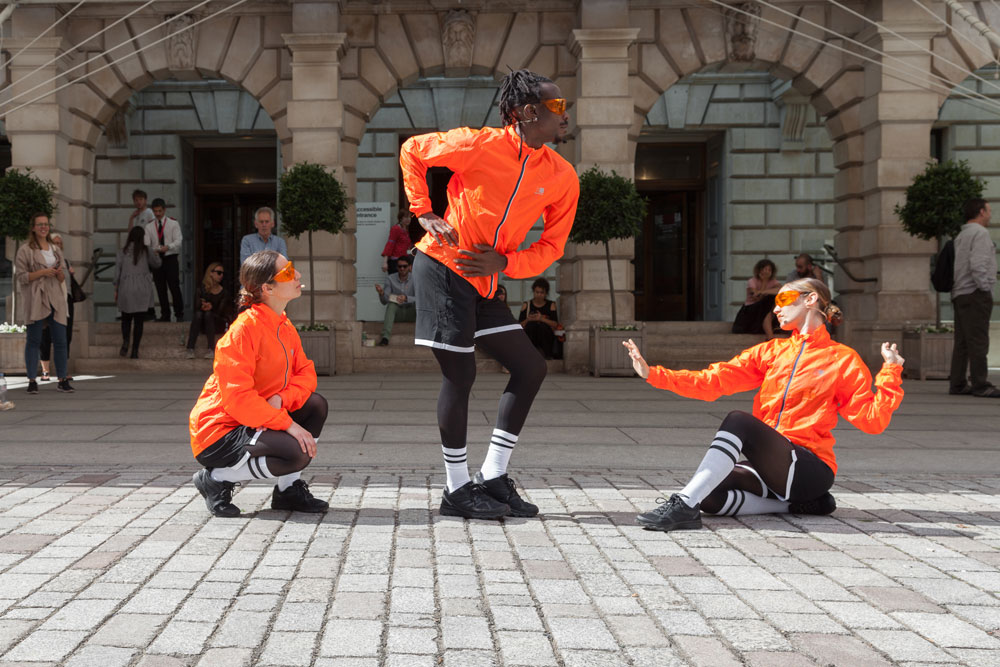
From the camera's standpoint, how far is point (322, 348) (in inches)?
511

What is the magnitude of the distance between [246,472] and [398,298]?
10.4 m

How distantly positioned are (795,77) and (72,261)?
36.3 ft

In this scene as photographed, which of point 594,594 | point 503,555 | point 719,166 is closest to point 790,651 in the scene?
point 594,594

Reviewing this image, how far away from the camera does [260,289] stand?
427cm

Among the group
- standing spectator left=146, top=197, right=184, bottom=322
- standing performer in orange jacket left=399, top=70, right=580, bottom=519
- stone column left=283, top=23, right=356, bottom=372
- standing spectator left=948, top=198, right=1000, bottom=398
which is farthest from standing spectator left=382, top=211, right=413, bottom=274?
standing performer in orange jacket left=399, top=70, right=580, bottom=519

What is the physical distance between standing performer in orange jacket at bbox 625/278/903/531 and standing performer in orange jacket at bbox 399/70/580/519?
2.04ft

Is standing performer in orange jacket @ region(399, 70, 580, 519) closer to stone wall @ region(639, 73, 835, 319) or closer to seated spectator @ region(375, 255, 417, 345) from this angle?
seated spectator @ region(375, 255, 417, 345)

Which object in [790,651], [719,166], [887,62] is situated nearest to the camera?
[790,651]

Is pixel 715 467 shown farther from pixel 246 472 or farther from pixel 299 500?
pixel 246 472

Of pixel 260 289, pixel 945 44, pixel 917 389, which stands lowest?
pixel 917 389

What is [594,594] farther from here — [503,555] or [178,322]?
[178,322]

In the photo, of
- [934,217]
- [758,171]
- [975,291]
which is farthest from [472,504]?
[758,171]

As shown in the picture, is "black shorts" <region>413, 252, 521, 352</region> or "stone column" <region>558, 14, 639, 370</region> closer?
"black shorts" <region>413, 252, 521, 352</region>

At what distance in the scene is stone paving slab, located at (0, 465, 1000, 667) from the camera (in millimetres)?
2525
